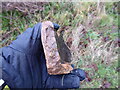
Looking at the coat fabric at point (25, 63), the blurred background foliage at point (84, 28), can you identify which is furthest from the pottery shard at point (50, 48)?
the blurred background foliage at point (84, 28)

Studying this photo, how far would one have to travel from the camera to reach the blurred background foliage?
104 inches

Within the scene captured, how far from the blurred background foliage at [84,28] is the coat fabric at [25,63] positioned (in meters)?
0.89

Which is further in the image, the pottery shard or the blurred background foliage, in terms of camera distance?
the blurred background foliage

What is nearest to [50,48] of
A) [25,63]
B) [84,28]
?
[25,63]

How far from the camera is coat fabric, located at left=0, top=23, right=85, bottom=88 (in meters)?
1.58

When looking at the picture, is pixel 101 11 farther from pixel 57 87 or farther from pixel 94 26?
pixel 57 87

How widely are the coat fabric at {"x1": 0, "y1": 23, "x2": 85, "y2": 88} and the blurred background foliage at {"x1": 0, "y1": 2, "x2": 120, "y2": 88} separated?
0.89 metres

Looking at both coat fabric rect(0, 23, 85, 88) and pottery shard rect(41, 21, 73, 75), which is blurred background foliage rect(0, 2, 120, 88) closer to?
coat fabric rect(0, 23, 85, 88)

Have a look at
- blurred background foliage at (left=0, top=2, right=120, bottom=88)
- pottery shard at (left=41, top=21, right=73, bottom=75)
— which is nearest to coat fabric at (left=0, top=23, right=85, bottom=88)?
pottery shard at (left=41, top=21, right=73, bottom=75)

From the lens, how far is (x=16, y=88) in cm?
165

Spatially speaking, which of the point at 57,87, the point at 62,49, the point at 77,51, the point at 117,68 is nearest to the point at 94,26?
the point at 77,51

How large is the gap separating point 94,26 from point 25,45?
1825 millimetres

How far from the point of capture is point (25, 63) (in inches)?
66.7

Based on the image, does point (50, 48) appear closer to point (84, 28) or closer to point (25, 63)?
point (25, 63)
